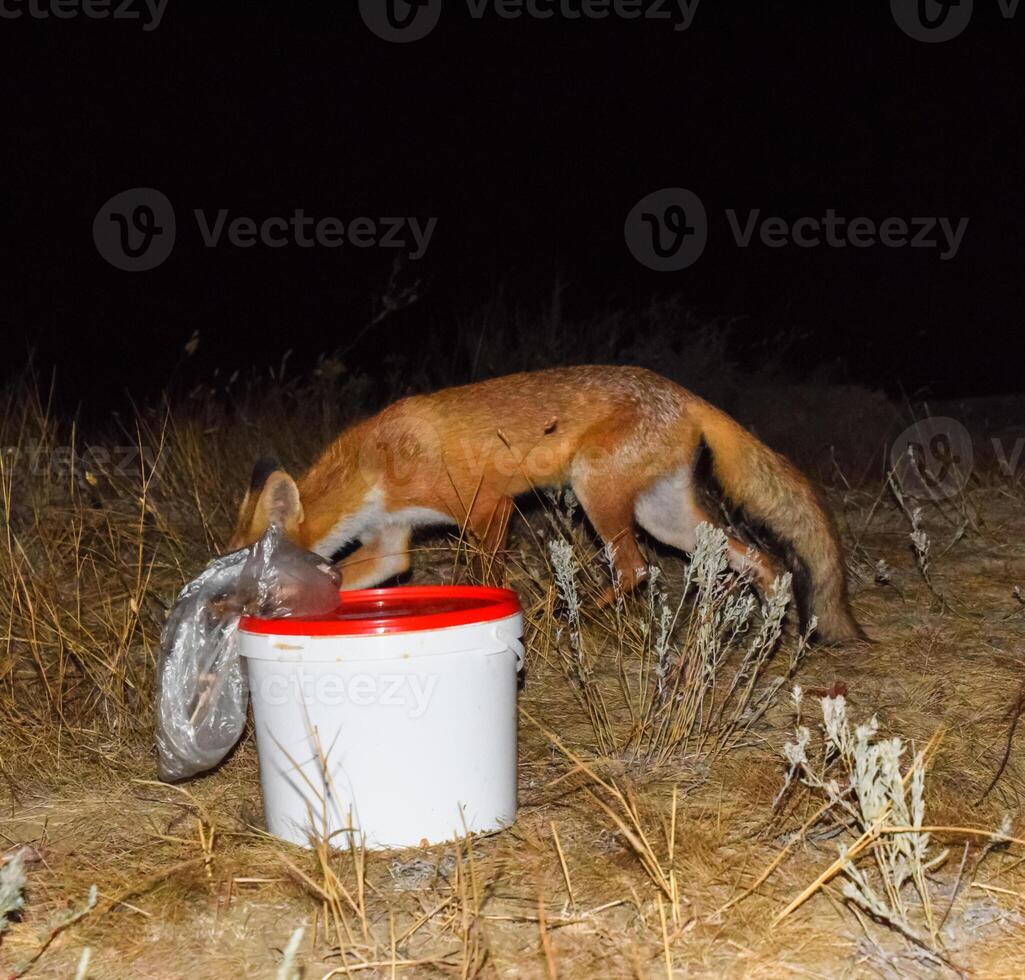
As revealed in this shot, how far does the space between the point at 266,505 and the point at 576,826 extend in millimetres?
1824

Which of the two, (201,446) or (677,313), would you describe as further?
(677,313)

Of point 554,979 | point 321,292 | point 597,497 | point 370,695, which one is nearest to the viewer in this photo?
point 554,979

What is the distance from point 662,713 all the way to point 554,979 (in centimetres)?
138

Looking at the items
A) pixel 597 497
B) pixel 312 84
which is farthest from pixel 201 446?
pixel 312 84

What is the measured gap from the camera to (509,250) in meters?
16.5

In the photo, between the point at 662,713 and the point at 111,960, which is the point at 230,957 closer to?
the point at 111,960

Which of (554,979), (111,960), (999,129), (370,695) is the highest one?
(999,129)

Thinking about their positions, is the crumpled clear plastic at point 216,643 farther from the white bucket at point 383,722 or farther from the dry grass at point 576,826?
the white bucket at point 383,722
